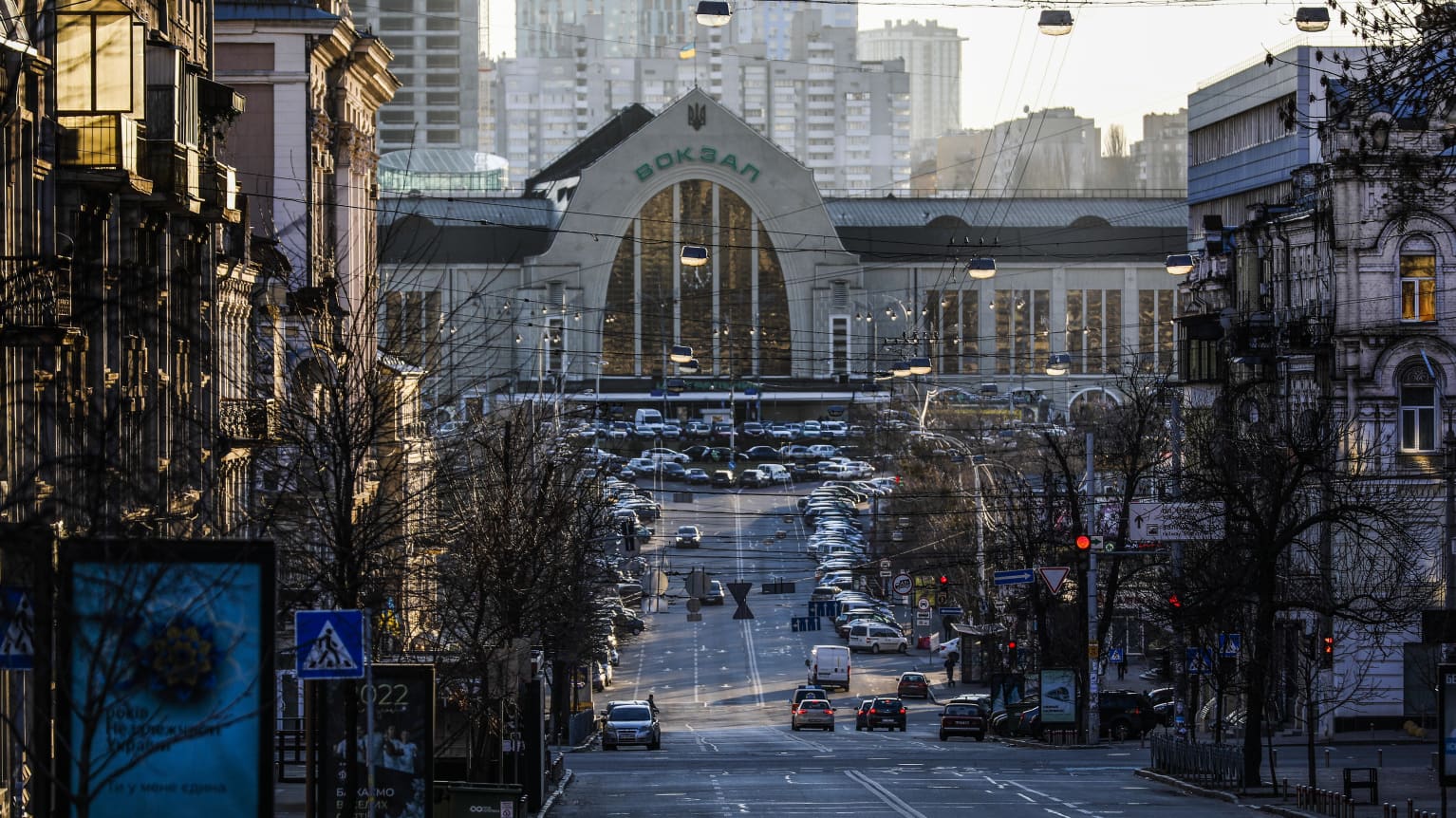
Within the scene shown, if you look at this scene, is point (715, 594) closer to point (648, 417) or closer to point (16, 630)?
point (648, 417)

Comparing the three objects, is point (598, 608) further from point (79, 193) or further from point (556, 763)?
point (79, 193)

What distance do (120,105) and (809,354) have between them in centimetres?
13164

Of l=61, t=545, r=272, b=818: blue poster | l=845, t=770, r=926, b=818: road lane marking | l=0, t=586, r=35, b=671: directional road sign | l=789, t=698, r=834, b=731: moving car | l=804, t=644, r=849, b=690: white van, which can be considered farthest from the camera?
l=804, t=644, r=849, b=690: white van

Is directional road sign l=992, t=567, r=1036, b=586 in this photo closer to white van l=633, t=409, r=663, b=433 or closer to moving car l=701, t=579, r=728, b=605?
moving car l=701, t=579, r=728, b=605

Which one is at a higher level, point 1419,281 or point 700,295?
point 700,295

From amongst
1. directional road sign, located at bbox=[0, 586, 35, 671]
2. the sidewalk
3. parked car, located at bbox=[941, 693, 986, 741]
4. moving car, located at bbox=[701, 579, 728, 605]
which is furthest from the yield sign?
moving car, located at bbox=[701, 579, 728, 605]

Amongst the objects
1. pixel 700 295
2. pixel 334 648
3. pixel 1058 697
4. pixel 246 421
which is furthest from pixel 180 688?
pixel 700 295

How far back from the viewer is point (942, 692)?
83.4m

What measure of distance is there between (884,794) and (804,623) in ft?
188

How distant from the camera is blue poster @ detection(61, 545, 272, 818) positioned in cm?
1631

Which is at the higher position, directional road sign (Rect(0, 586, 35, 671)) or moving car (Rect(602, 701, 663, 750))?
directional road sign (Rect(0, 586, 35, 671))

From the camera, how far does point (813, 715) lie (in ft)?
218

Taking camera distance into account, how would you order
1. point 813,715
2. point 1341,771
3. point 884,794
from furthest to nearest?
point 813,715 → point 1341,771 → point 884,794

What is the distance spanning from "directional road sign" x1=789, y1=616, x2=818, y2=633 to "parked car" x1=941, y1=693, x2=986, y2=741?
104 ft
